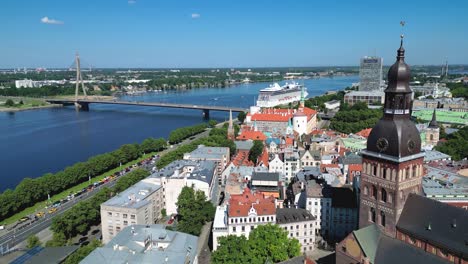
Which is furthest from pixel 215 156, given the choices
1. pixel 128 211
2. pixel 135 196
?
pixel 128 211

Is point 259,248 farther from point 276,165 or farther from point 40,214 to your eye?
point 40,214

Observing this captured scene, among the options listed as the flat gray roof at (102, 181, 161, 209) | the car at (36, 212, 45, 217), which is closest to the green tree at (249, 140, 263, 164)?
the flat gray roof at (102, 181, 161, 209)

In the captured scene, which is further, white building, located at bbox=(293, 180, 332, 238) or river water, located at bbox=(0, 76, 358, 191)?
river water, located at bbox=(0, 76, 358, 191)

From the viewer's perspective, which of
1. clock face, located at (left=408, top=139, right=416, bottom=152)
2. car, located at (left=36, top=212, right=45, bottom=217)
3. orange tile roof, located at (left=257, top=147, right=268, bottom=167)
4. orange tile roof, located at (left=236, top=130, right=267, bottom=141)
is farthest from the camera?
orange tile roof, located at (left=236, top=130, right=267, bottom=141)

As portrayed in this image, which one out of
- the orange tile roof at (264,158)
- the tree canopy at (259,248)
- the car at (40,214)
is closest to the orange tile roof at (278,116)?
the orange tile roof at (264,158)

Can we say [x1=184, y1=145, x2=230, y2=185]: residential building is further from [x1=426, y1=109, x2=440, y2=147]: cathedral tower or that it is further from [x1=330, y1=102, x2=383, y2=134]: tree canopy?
[x1=330, y1=102, x2=383, y2=134]: tree canopy

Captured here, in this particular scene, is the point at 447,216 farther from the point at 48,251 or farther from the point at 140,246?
the point at 48,251

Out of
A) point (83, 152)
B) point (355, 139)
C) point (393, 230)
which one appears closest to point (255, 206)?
point (393, 230)
